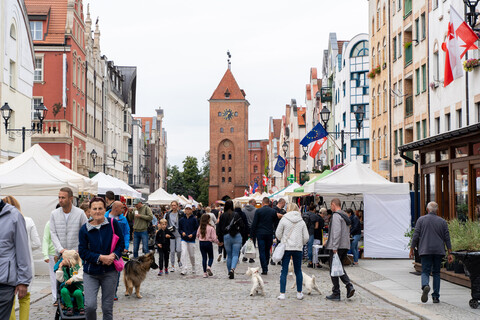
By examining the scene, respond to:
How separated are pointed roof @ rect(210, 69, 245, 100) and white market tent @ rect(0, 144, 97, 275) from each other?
12340cm

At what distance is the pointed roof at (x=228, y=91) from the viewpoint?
465 ft

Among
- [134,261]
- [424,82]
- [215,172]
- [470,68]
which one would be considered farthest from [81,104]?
[215,172]

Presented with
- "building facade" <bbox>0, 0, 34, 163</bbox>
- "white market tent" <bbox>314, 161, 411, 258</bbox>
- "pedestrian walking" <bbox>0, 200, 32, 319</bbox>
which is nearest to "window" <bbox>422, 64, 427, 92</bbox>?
"white market tent" <bbox>314, 161, 411, 258</bbox>

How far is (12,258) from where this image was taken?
21.9ft

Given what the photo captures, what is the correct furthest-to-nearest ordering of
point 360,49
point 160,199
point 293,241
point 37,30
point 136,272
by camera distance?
point 360,49, point 37,30, point 160,199, point 136,272, point 293,241

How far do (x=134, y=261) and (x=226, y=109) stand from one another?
127 meters

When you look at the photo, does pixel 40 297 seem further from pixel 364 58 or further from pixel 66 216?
pixel 364 58

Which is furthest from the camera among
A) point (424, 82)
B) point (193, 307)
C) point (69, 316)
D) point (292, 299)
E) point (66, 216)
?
point (424, 82)

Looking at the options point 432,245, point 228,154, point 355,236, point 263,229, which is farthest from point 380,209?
point 228,154

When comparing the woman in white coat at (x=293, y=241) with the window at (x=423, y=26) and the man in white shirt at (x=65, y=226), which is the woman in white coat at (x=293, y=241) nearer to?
the man in white shirt at (x=65, y=226)

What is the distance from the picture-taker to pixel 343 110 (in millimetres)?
60312

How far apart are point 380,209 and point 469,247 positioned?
30.6 feet

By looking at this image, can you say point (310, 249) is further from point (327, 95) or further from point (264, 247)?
point (327, 95)

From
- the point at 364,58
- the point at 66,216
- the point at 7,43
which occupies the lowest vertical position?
the point at 66,216
